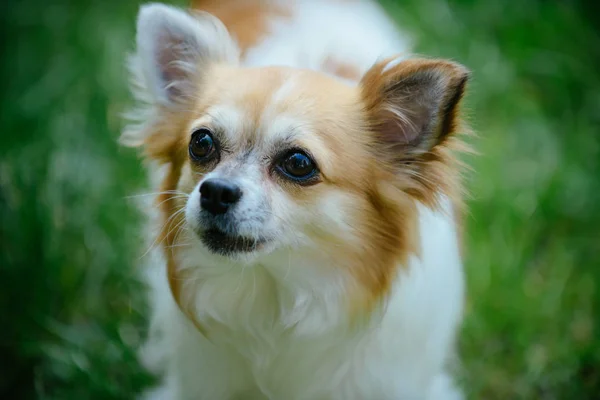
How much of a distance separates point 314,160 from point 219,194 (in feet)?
1.17

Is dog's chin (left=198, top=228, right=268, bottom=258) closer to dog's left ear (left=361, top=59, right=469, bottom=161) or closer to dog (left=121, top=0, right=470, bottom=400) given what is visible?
dog (left=121, top=0, right=470, bottom=400)

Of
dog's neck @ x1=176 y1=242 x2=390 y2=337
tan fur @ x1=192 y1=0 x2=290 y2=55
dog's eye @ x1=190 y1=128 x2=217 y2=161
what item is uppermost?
tan fur @ x1=192 y1=0 x2=290 y2=55

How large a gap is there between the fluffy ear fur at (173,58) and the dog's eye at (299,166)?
58 cm

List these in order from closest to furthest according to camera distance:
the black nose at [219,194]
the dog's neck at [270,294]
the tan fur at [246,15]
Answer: the black nose at [219,194], the dog's neck at [270,294], the tan fur at [246,15]

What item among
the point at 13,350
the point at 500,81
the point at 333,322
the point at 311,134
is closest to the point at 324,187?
the point at 311,134

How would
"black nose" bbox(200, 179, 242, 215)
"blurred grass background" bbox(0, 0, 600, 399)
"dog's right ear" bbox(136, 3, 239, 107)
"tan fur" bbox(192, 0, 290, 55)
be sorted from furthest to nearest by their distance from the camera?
"tan fur" bbox(192, 0, 290, 55) → "blurred grass background" bbox(0, 0, 600, 399) → "dog's right ear" bbox(136, 3, 239, 107) → "black nose" bbox(200, 179, 242, 215)

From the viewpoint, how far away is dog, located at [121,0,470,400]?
7.93 ft

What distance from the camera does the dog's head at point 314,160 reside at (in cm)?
237

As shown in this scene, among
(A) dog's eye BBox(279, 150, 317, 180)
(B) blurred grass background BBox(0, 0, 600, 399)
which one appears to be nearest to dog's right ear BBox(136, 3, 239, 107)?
(A) dog's eye BBox(279, 150, 317, 180)

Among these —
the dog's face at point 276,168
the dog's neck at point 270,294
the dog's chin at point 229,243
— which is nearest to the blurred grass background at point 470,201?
the dog's face at point 276,168

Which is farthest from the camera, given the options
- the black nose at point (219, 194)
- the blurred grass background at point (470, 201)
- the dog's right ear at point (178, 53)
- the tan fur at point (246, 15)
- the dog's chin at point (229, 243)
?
the tan fur at point (246, 15)

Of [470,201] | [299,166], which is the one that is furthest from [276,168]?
[470,201]

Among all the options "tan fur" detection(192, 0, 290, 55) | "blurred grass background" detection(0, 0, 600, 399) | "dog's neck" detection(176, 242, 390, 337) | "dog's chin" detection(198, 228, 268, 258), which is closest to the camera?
"dog's chin" detection(198, 228, 268, 258)

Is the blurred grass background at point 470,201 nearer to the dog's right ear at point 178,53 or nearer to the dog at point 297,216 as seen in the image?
the dog at point 297,216
